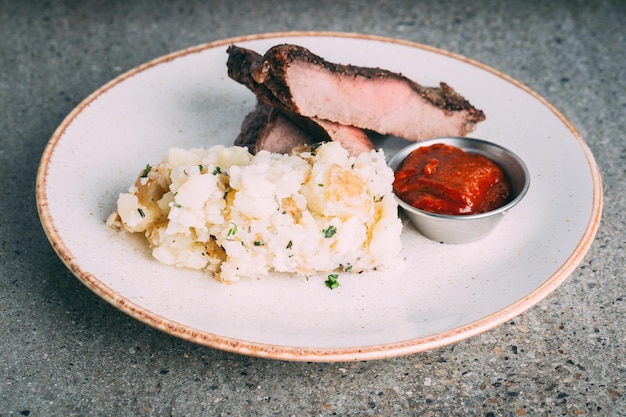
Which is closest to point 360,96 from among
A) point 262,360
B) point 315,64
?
point 315,64

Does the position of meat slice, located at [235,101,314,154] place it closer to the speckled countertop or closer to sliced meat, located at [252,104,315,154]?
sliced meat, located at [252,104,315,154]

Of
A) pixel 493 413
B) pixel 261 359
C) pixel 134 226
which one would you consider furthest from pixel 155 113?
pixel 493 413

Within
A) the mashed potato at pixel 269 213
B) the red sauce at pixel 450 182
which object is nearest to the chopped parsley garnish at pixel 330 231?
the mashed potato at pixel 269 213

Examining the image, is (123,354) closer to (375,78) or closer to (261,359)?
(261,359)

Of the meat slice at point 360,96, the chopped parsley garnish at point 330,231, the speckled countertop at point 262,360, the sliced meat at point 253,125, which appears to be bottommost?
the speckled countertop at point 262,360

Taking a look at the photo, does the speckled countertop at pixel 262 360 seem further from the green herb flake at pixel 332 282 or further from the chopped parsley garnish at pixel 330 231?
the chopped parsley garnish at pixel 330 231

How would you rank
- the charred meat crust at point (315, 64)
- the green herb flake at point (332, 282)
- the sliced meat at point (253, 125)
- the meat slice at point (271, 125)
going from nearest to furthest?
the green herb flake at point (332, 282) → the charred meat crust at point (315, 64) → the meat slice at point (271, 125) → the sliced meat at point (253, 125)

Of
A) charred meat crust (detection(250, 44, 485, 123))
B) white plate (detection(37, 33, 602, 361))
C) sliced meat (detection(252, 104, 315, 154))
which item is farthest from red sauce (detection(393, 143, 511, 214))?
sliced meat (detection(252, 104, 315, 154))
